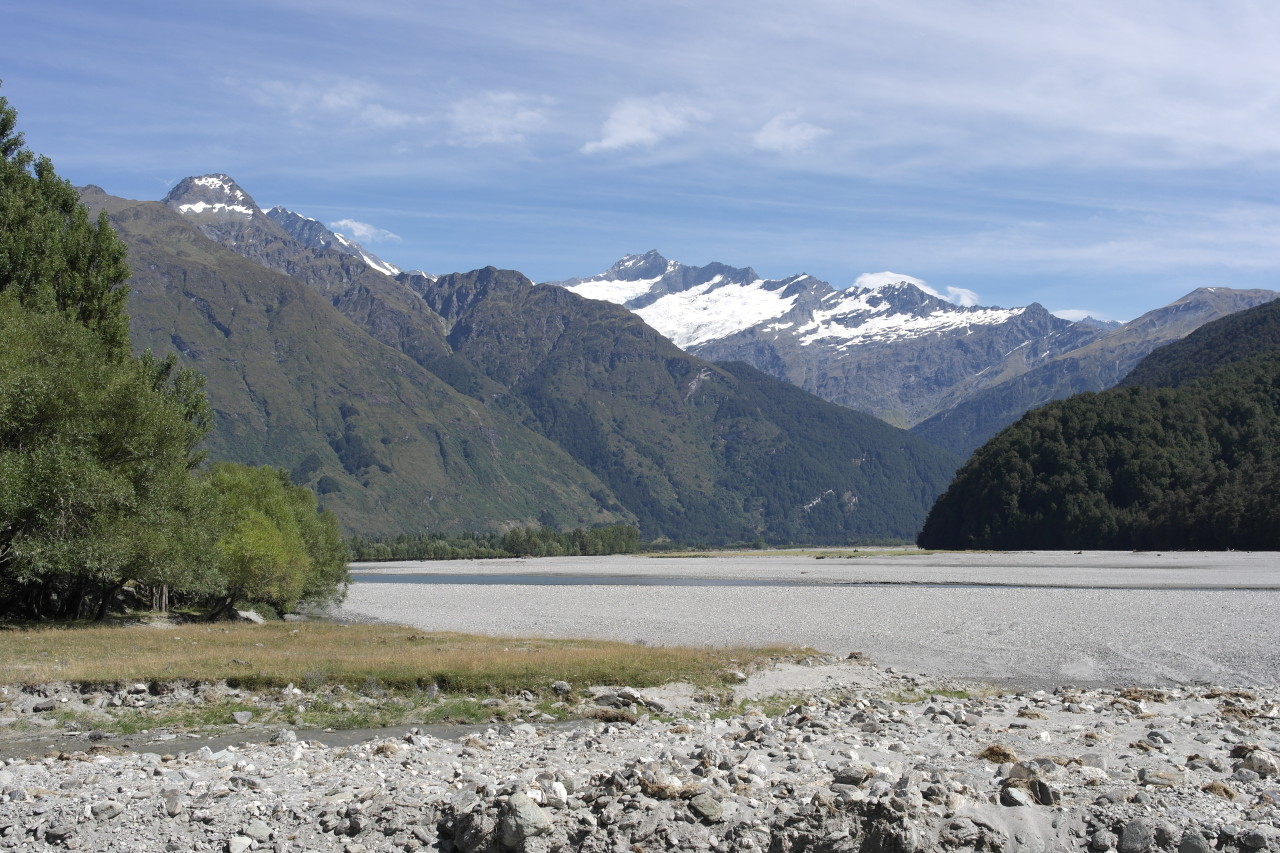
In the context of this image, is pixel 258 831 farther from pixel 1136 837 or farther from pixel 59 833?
pixel 1136 837

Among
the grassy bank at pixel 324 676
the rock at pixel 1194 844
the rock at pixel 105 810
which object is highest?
the rock at pixel 1194 844

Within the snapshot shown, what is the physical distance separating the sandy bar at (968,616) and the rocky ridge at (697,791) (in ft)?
43.6

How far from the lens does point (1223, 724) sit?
1939 centimetres

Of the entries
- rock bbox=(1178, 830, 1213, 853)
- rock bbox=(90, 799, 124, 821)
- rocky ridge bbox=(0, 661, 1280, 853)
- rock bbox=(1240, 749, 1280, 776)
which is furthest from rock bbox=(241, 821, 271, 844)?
rock bbox=(1240, 749, 1280, 776)

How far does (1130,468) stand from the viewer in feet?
558

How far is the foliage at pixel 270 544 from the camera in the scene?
167ft

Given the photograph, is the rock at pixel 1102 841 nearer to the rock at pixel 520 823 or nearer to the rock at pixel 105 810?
the rock at pixel 520 823

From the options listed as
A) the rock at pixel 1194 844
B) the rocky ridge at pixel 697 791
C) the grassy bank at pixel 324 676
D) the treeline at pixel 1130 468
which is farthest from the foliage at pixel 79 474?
the treeline at pixel 1130 468

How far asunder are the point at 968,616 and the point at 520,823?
44.5 meters

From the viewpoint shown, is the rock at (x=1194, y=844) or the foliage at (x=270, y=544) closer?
the rock at (x=1194, y=844)


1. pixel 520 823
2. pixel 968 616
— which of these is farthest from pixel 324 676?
pixel 968 616

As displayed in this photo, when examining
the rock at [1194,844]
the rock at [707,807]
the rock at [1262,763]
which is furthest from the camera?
the rock at [1262,763]

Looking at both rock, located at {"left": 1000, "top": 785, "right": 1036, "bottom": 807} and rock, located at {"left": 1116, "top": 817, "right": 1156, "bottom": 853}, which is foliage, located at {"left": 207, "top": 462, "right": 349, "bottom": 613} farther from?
rock, located at {"left": 1116, "top": 817, "right": 1156, "bottom": 853}

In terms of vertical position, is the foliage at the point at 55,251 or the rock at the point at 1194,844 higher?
the foliage at the point at 55,251
